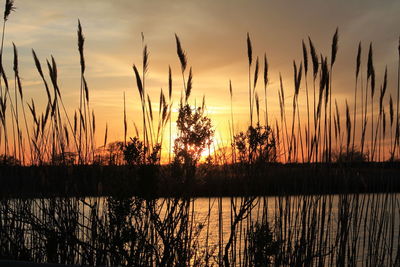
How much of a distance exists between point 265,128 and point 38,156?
80.1 inches

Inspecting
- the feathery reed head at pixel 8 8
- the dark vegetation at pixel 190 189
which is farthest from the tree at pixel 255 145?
the feathery reed head at pixel 8 8

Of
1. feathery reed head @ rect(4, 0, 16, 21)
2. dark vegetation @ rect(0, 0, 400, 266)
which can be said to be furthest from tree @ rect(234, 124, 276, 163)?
feathery reed head @ rect(4, 0, 16, 21)

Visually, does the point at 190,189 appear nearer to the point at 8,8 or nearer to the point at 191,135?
the point at 191,135

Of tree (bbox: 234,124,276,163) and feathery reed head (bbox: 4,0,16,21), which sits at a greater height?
feathery reed head (bbox: 4,0,16,21)

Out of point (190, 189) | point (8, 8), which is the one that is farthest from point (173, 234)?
point (8, 8)

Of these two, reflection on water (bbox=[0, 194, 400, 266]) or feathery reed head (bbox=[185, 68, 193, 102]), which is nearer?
reflection on water (bbox=[0, 194, 400, 266])

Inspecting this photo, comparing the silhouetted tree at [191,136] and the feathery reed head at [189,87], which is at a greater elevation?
the feathery reed head at [189,87]

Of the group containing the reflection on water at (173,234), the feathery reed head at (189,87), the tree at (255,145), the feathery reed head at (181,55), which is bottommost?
the reflection on water at (173,234)

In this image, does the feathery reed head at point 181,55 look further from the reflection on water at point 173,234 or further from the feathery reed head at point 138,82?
the reflection on water at point 173,234

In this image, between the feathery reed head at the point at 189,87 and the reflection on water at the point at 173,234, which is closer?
the reflection on water at the point at 173,234

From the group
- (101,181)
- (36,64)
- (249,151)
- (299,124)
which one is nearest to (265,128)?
(249,151)

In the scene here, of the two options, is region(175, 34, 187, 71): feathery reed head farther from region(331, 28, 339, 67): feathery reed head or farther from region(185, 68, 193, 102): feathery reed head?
region(331, 28, 339, 67): feathery reed head

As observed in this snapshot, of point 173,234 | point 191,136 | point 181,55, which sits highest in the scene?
point 181,55

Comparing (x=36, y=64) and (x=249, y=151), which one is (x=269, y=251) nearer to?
(x=249, y=151)
